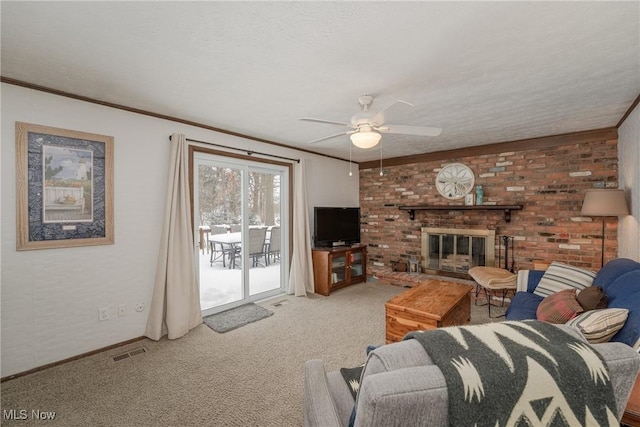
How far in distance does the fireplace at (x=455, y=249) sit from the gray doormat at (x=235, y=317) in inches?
119

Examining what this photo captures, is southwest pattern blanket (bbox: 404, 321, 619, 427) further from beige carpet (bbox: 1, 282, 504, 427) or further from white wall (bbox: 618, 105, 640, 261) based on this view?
white wall (bbox: 618, 105, 640, 261)

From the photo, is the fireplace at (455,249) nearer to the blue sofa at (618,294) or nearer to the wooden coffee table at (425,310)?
the blue sofa at (618,294)

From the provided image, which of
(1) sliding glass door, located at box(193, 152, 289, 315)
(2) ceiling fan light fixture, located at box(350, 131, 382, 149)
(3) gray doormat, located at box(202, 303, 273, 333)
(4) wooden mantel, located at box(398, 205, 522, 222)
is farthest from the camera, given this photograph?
(4) wooden mantel, located at box(398, 205, 522, 222)

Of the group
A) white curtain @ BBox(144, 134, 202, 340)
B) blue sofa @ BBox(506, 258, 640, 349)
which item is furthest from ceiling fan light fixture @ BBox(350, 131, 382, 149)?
white curtain @ BBox(144, 134, 202, 340)

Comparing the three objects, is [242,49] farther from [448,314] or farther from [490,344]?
[448,314]

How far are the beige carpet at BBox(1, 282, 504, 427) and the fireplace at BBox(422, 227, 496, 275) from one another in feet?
6.89

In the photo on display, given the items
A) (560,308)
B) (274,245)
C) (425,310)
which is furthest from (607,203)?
(274,245)

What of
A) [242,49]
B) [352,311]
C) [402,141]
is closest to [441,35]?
[242,49]

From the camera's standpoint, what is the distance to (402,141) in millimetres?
4215

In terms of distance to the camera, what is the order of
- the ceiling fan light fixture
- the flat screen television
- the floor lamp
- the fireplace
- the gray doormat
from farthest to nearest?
the flat screen television
the fireplace
the gray doormat
the floor lamp
the ceiling fan light fixture

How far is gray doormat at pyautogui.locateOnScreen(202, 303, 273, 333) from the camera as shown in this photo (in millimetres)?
3305

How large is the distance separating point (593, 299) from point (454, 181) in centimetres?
302

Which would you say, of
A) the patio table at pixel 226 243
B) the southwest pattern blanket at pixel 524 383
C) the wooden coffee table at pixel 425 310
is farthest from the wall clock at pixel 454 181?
the southwest pattern blanket at pixel 524 383

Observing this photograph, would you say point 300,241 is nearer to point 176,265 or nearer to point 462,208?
point 176,265
